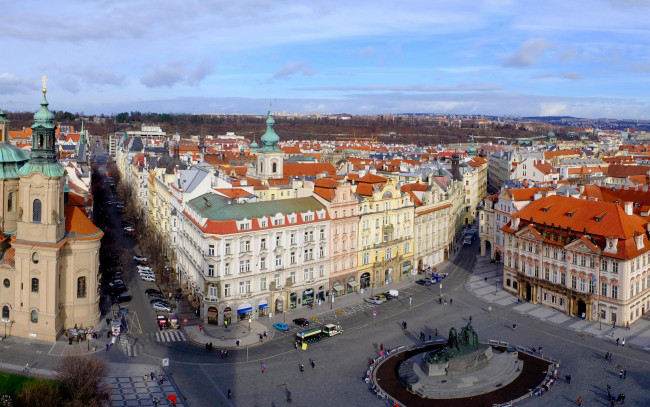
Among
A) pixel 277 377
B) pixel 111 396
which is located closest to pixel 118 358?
pixel 111 396

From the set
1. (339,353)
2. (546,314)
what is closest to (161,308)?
(339,353)

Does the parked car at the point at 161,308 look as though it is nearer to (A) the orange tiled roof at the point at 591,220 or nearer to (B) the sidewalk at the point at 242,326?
(B) the sidewalk at the point at 242,326

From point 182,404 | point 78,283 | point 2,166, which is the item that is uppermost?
point 2,166

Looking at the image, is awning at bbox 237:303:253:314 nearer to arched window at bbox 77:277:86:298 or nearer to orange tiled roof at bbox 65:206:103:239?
arched window at bbox 77:277:86:298

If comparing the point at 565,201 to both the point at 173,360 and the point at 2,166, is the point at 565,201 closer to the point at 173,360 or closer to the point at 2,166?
the point at 173,360

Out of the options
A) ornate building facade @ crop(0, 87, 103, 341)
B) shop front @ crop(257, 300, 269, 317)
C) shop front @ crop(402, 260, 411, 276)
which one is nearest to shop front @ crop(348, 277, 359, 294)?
shop front @ crop(402, 260, 411, 276)

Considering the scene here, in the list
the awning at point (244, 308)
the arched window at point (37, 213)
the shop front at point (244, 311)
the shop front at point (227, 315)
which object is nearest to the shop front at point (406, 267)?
the shop front at point (244, 311)
